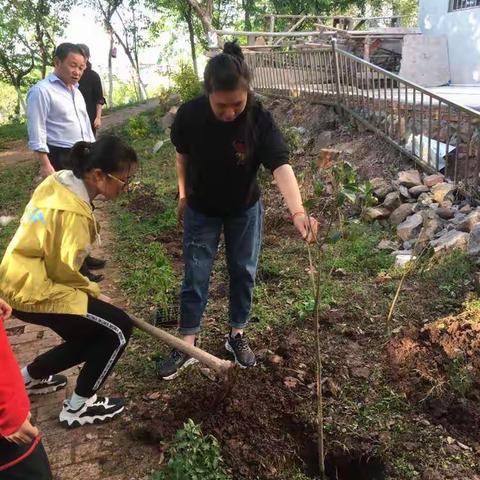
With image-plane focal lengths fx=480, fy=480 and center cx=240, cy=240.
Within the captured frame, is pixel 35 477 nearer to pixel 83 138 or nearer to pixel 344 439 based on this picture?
pixel 344 439

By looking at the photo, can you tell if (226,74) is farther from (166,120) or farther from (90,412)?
(166,120)

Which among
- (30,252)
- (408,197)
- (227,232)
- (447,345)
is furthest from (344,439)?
(408,197)

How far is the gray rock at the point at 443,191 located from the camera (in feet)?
16.1

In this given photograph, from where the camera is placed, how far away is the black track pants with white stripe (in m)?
2.17

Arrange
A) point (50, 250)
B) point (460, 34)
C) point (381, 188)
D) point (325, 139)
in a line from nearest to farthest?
point (50, 250)
point (381, 188)
point (325, 139)
point (460, 34)

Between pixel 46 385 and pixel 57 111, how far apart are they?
6.83 ft

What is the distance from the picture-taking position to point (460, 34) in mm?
9492

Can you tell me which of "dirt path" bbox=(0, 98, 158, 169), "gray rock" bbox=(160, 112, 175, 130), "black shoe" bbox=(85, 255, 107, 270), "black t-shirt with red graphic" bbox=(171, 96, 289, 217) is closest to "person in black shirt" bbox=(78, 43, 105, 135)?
"black shoe" bbox=(85, 255, 107, 270)

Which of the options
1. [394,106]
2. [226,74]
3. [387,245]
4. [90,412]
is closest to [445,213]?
[387,245]

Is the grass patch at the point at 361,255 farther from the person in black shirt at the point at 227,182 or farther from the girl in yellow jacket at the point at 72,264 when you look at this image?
the girl in yellow jacket at the point at 72,264

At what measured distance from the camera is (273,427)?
7.93ft

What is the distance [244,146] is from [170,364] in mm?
1341

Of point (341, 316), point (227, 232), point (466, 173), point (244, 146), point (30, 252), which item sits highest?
point (244, 146)

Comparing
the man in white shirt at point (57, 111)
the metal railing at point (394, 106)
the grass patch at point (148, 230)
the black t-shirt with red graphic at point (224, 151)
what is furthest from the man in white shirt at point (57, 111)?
the metal railing at point (394, 106)
